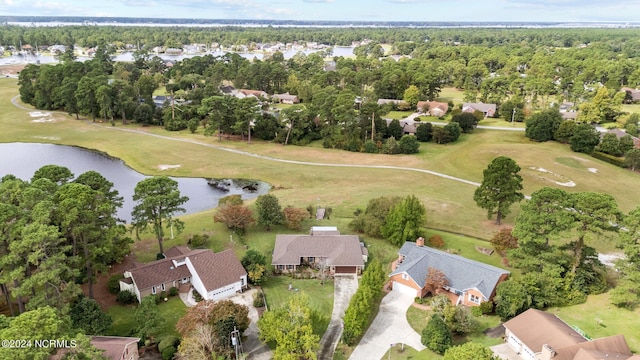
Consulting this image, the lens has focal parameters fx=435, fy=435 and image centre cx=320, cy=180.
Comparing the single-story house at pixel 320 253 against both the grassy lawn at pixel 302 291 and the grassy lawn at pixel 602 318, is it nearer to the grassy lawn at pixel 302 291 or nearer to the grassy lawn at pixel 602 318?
the grassy lawn at pixel 302 291

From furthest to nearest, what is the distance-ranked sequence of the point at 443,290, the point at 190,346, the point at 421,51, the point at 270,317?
the point at 421,51
the point at 443,290
the point at 270,317
the point at 190,346

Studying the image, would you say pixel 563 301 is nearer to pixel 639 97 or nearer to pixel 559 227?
pixel 559 227

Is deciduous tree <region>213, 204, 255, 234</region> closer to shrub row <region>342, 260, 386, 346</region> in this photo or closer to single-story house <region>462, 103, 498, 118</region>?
shrub row <region>342, 260, 386, 346</region>

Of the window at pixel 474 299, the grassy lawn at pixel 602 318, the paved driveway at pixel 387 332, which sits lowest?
the paved driveway at pixel 387 332

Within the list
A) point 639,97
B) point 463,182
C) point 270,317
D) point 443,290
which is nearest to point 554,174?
point 463,182

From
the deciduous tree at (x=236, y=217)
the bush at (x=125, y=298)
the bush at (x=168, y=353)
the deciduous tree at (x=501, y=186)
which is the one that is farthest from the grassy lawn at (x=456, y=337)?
the bush at (x=125, y=298)

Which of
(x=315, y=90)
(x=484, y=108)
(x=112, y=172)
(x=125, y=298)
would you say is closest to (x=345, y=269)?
(x=125, y=298)
